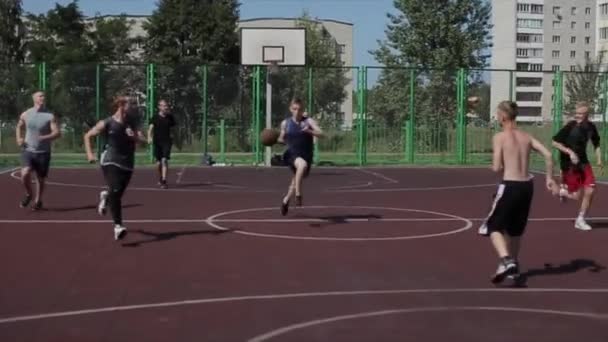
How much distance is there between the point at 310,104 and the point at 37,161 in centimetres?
1877

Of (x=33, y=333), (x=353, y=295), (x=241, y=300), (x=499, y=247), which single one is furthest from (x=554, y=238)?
(x=33, y=333)

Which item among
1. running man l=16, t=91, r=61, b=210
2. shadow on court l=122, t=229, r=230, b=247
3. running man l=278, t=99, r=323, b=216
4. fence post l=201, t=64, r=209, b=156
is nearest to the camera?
shadow on court l=122, t=229, r=230, b=247

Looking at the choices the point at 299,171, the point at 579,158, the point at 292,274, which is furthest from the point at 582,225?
the point at 292,274

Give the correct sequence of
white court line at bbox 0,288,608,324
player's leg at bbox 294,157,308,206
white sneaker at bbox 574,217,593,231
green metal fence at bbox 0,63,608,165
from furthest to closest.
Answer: green metal fence at bbox 0,63,608,165 < player's leg at bbox 294,157,308,206 < white sneaker at bbox 574,217,593,231 < white court line at bbox 0,288,608,324

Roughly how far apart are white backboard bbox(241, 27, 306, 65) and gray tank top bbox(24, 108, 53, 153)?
54.7 ft

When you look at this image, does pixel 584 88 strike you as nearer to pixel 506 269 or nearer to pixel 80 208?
pixel 80 208

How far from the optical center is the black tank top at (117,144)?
40.3ft

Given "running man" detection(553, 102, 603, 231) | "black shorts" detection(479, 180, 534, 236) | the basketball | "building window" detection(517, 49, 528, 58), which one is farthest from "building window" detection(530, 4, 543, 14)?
"black shorts" detection(479, 180, 534, 236)

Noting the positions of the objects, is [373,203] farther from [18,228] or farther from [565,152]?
[18,228]

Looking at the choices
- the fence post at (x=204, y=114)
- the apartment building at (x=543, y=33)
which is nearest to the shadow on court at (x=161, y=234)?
the fence post at (x=204, y=114)

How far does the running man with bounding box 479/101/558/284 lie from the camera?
9695mm

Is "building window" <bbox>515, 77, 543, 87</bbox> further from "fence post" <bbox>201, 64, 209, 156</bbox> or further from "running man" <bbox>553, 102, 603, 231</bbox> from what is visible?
"running man" <bbox>553, 102, 603, 231</bbox>

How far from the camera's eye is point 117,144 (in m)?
12.3

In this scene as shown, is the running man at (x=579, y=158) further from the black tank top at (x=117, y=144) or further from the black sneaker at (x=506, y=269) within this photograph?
the black tank top at (x=117, y=144)
